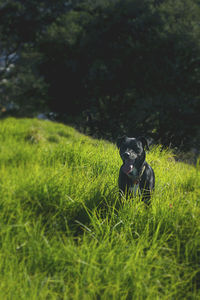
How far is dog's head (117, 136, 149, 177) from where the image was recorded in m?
3.30

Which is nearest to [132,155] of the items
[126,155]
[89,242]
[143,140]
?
[126,155]

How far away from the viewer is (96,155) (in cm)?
462

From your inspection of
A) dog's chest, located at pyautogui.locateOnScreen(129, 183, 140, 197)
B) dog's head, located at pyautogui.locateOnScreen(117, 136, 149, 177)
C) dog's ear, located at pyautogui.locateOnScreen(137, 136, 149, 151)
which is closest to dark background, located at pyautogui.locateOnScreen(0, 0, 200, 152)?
dog's ear, located at pyautogui.locateOnScreen(137, 136, 149, 151)

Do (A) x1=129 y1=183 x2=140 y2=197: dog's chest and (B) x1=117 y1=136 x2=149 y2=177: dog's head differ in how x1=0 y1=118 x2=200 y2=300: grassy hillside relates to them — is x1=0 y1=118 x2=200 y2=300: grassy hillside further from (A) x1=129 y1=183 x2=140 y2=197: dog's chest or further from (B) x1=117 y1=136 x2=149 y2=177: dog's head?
(B) x1=117 y1=136 x2=149 y2=177: dog's head

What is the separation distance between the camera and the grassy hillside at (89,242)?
7.76ft

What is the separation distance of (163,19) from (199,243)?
575 inches

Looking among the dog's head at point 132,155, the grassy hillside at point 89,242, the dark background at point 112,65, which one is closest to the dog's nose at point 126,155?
the dog's head at point 132,155

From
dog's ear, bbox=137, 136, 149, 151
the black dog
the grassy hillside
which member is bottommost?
the grassy hillside

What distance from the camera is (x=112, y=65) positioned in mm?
15734

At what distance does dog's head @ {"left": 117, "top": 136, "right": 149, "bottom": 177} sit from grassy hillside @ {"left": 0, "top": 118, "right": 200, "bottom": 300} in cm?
37


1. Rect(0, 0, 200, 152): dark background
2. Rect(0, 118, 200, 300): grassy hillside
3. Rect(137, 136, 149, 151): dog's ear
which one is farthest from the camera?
Rect(0, 0, 200, 152): dark background

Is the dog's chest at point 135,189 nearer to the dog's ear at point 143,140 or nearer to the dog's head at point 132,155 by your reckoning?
the dog's head at point 132,155

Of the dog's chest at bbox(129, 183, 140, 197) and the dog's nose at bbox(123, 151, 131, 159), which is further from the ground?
the dog's nose at bbox(123, 151, 131, 159)

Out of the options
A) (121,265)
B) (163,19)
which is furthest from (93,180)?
(163,19)
